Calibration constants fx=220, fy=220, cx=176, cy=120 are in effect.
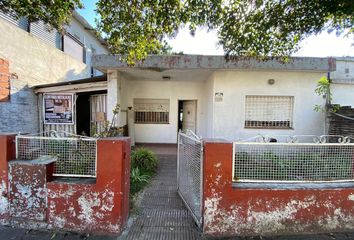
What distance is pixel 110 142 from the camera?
3158 millimetres

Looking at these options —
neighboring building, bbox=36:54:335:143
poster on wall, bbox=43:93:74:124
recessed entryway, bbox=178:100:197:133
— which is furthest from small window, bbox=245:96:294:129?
poster on wall, bbox=43:93:74:124

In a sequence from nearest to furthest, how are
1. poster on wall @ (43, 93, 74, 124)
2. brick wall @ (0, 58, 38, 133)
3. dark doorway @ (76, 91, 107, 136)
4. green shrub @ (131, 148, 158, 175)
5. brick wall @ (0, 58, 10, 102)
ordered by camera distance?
1. green shrub @ (131, 148, 158, 175)
2. brick wall @ (0, 58, 10, 102)
3. brick wall @ (0, 58, 38, 133)
4. poster on wall @ (43, 93, 74, 124)
5. dark doorway @ (76, 91, 107, 136)

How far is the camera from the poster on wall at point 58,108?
26.4 feet

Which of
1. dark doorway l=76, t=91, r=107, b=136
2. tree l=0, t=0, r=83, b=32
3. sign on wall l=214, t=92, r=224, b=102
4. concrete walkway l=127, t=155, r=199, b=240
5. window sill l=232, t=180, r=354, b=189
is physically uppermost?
tree l=0, t=0, r=83, b=32

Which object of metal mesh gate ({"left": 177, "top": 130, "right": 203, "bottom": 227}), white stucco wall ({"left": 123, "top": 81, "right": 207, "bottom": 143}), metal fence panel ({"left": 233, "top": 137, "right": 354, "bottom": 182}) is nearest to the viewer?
metal fence panel ({"left": 233, "top": 137, "right": 354, "bottom": 182})

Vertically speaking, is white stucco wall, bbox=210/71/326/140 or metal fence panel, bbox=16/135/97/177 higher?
white stucco wall, bbox=210/71/326/140

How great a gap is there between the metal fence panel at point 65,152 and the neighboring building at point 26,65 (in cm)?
306

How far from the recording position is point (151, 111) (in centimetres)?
998

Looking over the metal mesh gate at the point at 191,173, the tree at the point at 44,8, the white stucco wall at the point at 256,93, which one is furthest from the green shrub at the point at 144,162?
the tree at the point at 44,8

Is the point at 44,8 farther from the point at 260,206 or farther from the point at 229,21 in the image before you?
the point at 260,206

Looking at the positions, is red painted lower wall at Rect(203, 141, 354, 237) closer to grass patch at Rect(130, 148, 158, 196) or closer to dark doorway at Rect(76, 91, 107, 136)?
grass patch at Rect(130, 148, 158, 196)

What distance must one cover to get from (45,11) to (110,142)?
299 centimetres

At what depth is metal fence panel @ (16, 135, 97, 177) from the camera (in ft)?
11.2

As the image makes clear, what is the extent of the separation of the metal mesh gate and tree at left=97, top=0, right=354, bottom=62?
6.51 feet
